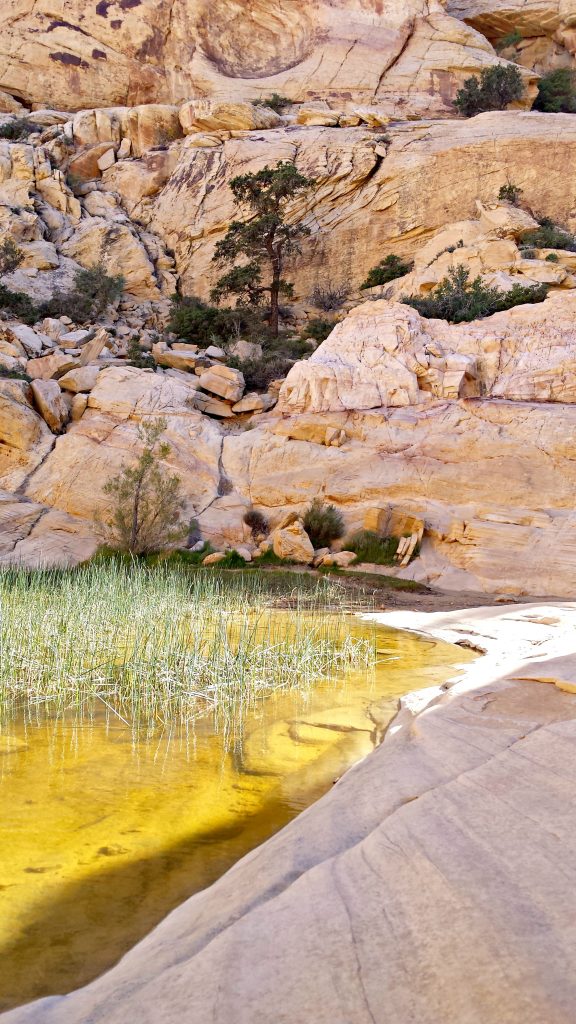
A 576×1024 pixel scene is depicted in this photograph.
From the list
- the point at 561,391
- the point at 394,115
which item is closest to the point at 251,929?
the point at 561,391

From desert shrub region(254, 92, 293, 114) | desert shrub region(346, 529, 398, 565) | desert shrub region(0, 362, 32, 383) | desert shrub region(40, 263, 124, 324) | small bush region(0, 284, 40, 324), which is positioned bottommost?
desert shrub region(346, 529, 398, 565)

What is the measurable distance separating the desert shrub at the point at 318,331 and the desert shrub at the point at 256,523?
41.0ft

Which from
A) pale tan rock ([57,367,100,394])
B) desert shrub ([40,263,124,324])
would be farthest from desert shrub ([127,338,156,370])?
desert shrub ([40,263,124,324])

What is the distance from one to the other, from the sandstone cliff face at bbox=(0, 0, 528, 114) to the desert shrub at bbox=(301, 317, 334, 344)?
20836 mm

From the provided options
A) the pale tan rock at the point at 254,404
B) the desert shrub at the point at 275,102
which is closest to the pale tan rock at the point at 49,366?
the pale tan rock at the point at 254,404

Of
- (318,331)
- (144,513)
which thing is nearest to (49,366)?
(144,513)

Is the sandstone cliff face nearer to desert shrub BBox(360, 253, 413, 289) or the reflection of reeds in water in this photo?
desert shrub BBox(360, 253, 413, 289)

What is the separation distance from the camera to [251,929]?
1.91 meters

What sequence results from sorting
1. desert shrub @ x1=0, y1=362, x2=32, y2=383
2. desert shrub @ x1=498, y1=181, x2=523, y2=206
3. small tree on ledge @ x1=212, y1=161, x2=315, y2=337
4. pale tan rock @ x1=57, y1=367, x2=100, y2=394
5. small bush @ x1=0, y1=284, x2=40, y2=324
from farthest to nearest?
desert shrub @ x1=498, y1=181, x2=523, y2=206 → small tree on ledge @ x1=212, y1=161, x2=315, y2=337 → small bush @ x1=0, y1=284, x2=40, y2=324 → pale tan rock @ x1=57, y1=367, x2=100, y2=394 → desert shrub @ x1=0, y1=362, x2=32, y2=383

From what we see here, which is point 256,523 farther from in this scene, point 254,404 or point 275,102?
point 275,102

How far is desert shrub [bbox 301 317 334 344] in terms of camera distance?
27.8 metres

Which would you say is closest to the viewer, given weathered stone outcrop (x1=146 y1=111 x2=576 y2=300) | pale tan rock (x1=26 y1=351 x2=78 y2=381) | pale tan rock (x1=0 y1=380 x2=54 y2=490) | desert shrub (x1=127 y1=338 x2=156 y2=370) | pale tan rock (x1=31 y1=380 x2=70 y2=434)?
pale tan rock (x1=0 y1=380 x2=54 y2=490)

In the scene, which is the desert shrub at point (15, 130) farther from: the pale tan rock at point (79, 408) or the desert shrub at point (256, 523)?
the desert shrub at point (256, 523)

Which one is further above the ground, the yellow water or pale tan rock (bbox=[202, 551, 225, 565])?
pale tan rock (bbox=[202, 551, 225, 565])
